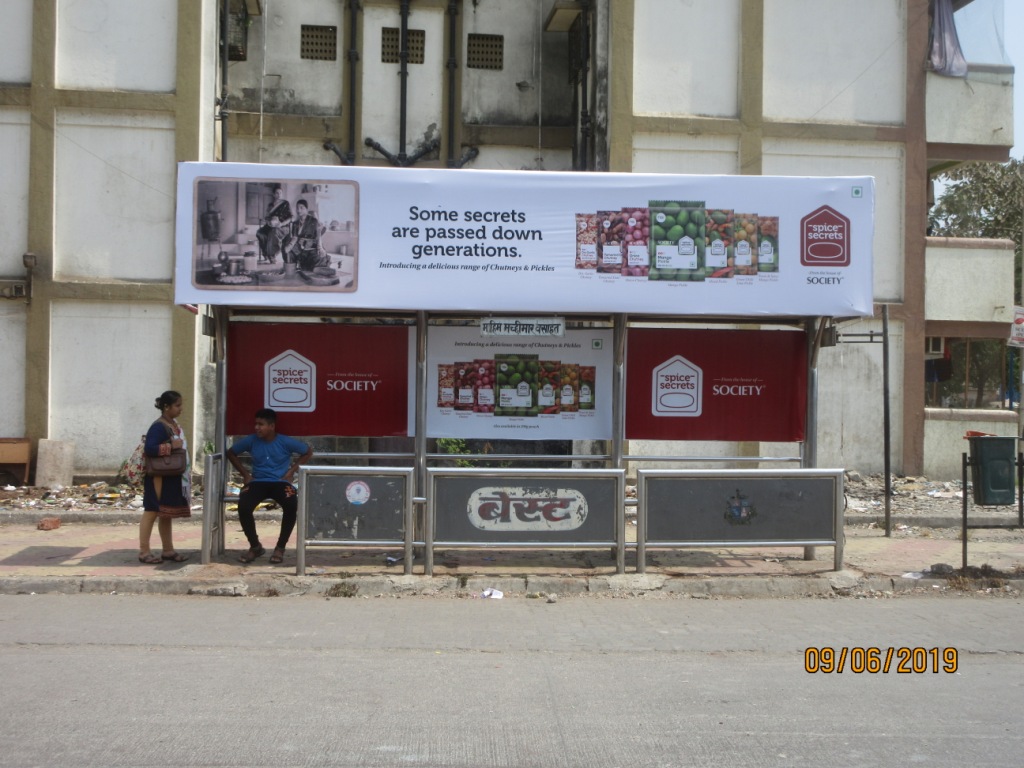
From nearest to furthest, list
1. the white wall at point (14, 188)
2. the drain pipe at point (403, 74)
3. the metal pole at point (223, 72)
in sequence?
Answer: the white wall at point (14, 188) < the metal pole at point (223, 72) < the drain pipe at point (403, 74)

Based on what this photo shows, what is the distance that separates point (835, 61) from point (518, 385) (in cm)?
1039

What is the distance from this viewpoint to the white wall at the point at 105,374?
15.8 meters

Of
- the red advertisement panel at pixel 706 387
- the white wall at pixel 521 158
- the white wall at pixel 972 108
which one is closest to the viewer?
the red advertisement panel at pixel 706 387

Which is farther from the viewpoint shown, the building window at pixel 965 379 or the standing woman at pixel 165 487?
the building window at pixel 965 379

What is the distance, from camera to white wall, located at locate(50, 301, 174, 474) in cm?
1576

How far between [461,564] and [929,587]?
4.74 m

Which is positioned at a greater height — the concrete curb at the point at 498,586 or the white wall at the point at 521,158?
the white wall at the point at 521,158

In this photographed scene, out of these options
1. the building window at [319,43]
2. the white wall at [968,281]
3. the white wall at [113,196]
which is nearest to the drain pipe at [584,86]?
the building window at [319,43]

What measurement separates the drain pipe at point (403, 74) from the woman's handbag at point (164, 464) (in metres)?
9.45

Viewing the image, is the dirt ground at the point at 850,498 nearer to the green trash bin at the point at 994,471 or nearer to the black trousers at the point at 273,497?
the green trash bin at the point at 994,471

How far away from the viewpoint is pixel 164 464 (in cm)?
1001

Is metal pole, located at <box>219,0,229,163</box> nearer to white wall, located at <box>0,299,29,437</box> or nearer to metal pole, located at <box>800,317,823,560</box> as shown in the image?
white wall, located at <box>0,299,29,437</box>

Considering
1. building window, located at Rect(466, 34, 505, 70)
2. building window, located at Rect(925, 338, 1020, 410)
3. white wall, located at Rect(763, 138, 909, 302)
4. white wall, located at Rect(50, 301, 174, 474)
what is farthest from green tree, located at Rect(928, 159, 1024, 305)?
white wall, located at Rect(50, 301, 174, 474)
